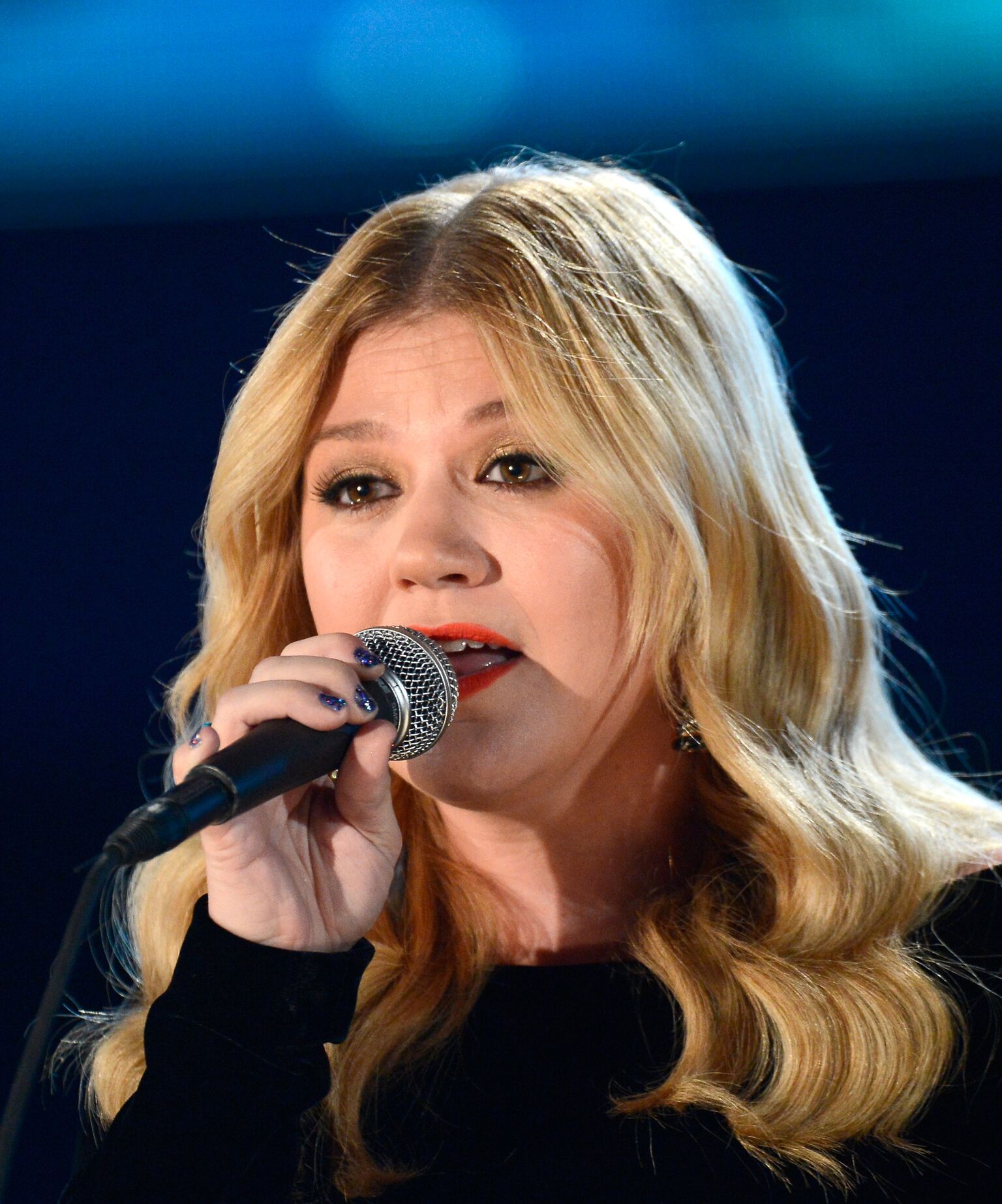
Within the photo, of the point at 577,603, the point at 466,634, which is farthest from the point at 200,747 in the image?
the point at 577,603

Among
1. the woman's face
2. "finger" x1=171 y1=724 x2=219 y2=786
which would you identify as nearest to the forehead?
the woman's face

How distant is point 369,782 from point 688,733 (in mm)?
460

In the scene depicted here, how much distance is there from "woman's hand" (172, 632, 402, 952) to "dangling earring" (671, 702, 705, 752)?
396mm

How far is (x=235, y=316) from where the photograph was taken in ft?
7.30

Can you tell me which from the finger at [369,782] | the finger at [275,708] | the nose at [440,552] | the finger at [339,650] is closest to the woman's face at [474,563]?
the nose at [440,552]

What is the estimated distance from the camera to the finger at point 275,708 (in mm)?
1010

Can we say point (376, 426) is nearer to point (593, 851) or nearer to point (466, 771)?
point (466, 771)

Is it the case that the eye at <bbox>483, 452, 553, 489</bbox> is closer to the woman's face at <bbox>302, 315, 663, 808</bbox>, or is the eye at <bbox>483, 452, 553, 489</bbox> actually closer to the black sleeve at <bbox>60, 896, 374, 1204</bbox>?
the woman's face at <bbox>302, 315, 663, 808</bbox>

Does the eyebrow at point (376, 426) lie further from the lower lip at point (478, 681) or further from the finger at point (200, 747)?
the finger at point (200, 747)

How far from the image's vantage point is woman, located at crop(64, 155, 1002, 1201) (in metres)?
1.24

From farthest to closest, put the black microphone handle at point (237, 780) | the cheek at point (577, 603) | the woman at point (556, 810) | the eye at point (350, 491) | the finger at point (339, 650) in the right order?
the eye at point (350, 491), the cheek at point (577, 603), the woman at point (556, 810), the finger at point (339, 650), the black microphone handle at point (237, 780)

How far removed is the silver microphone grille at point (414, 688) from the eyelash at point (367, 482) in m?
0.27

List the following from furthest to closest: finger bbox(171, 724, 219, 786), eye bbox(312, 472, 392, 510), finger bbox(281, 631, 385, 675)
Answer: eye bbox(312, 472, 392, 510), finger bbox(281, 631, 385, 675), finger bbox(171, 724, 219, 786)

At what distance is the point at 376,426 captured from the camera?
4.73 ft
